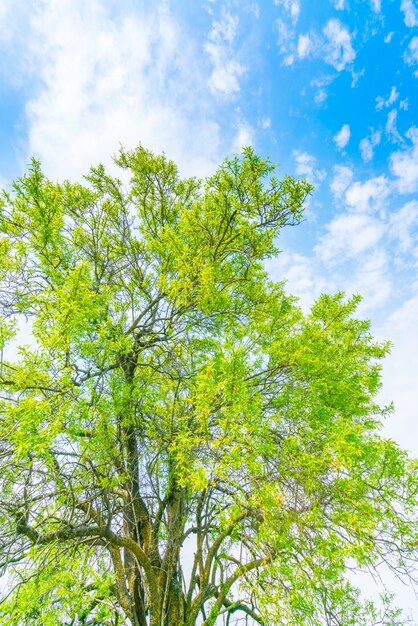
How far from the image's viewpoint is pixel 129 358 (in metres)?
6.22

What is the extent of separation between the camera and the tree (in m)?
3.45

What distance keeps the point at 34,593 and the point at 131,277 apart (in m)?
5.54

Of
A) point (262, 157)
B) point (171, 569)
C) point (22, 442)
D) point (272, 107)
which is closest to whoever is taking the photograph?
point (22, 442)

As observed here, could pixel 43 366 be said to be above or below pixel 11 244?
below

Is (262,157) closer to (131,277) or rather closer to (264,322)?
(264,322)

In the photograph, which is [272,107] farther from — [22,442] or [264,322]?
[22,442]

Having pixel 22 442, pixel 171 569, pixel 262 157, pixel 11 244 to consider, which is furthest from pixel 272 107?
pixel 171 569

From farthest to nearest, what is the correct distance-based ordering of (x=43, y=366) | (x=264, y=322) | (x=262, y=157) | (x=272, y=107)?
(x=272, y=107) < (x=264, y=322) < (x=262, y=157) < (x=43, y=366)

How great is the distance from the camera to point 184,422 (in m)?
4.98

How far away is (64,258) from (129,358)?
235 cm

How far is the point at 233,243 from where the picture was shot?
18.8 feet

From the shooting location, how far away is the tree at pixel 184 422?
3.45 meters

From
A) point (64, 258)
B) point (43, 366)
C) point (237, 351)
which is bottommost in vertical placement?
point (237, 351)

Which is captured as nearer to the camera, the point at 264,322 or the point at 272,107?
the point at 264,322
